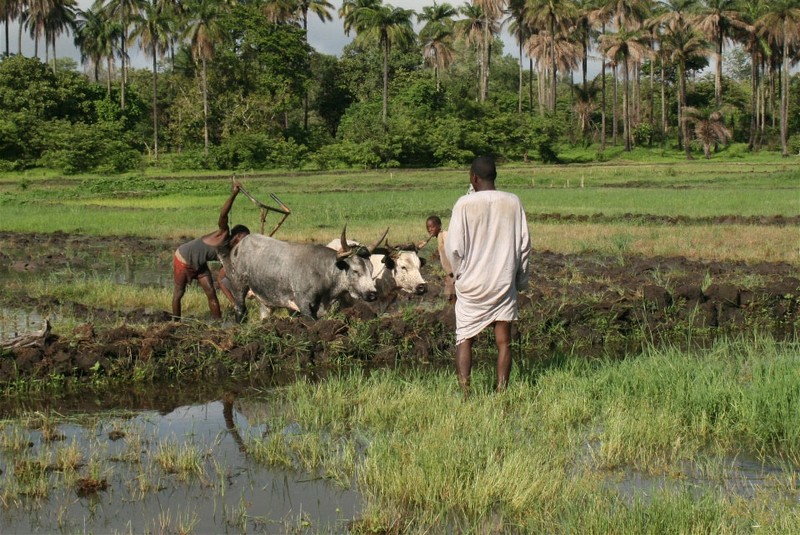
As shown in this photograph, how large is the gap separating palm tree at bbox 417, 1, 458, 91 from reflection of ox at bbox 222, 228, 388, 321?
54730 mm

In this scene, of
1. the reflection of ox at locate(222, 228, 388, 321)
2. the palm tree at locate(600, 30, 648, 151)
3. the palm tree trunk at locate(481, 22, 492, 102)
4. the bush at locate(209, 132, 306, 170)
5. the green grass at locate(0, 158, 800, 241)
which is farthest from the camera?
the palm tree trunk at locate(481, 22, 492, 102)

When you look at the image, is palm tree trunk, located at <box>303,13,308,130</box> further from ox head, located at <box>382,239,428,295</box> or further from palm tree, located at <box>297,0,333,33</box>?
ox head, located at <box>382,239,428,295</box>

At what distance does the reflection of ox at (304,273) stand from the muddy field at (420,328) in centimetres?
21

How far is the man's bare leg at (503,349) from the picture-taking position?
670cm

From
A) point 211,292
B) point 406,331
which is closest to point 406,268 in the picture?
point 406,331

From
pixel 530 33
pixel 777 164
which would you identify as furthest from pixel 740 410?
pixel 530 33

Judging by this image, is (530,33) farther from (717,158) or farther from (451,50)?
(717,158)

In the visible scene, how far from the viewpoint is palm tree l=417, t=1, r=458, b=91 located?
63.2 metres

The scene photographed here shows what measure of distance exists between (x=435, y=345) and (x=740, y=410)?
11.8 feet

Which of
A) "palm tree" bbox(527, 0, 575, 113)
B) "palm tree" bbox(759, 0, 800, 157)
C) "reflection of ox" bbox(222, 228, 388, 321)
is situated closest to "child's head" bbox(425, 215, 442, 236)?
"reflection of ox" bbox(222, 228, 388, 321)

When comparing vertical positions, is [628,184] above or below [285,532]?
above

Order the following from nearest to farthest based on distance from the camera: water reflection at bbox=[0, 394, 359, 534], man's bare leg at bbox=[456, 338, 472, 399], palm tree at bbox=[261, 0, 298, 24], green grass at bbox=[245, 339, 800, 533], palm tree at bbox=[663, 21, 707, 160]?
green grass at bbox=[245, 339, 800, 533] < water reflection at bbox=[0, 394, 359, 534] < man's bare leg at bbox=[456, 338, 472, 399] < palm tree at bbox=[663, 21, 707, 160] < palm tree at bbox=[261, 0, 298, 24]

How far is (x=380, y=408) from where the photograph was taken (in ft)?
21.7

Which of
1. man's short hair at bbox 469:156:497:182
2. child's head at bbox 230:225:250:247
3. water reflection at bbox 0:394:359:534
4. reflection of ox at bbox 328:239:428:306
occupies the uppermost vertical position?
man's short hair at bbox 469:156:497:182
